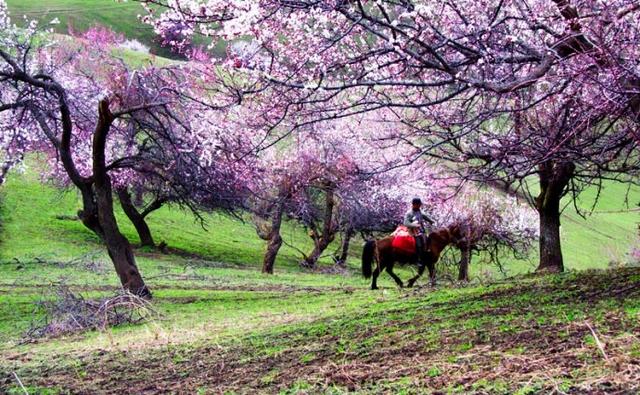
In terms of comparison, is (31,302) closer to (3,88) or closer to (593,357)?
(3,88)

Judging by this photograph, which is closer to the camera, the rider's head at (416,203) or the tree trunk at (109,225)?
the tree trunk at (109,225)

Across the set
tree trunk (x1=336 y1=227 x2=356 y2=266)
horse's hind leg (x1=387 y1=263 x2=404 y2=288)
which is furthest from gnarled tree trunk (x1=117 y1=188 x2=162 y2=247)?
horse's hind leg (x1=387 y1=263 x2=404 y2=288)

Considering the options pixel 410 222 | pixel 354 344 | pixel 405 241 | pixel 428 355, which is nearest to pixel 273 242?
pixel 405 241

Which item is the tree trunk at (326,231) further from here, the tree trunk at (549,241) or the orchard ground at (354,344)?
the tree trunk at (549,241)

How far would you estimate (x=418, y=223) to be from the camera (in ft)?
66.7

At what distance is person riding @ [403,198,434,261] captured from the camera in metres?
20.0

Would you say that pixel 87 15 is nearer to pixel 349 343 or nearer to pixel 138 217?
pixel 138 217

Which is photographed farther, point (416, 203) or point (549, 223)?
point (549, 223)

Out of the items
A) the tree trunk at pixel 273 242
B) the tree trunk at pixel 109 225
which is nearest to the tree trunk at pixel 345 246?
the tree trunk at pixel 273 242

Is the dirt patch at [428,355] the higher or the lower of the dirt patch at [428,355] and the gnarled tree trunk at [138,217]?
the lower

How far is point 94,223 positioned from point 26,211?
23.8 metres

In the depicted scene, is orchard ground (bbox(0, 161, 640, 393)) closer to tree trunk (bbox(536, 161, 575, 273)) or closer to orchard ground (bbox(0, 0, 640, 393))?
orchard ground (bbox(0, 0, 640, 393))

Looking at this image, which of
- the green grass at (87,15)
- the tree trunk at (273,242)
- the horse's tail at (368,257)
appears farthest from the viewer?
the green grass at (87,15)

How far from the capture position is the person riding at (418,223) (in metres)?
20.0
